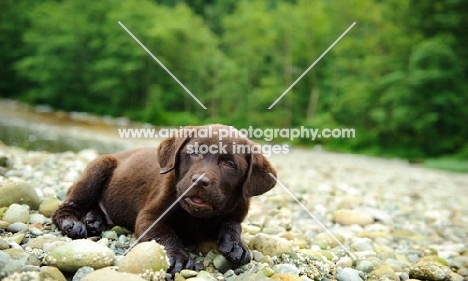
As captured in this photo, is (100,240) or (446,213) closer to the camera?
(100,240)

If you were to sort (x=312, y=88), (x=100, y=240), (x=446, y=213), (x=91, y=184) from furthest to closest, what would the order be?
(x=312, y=88) → (x=446, y=213) → (x=91, y=184) → (x=100, y=240)

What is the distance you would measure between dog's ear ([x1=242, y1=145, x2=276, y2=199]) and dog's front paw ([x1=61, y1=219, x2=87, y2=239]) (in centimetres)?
165

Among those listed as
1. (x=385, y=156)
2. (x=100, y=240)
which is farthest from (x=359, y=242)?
(x=385, y=156)

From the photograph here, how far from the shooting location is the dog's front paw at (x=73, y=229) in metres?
4.45

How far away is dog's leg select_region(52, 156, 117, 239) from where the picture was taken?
4711mm

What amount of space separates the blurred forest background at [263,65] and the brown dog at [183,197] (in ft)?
72.2

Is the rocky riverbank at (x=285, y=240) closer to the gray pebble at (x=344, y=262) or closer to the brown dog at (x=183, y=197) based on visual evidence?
the gray pebble at (x=344, y=262)

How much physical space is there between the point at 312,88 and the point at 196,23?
43.3 feet

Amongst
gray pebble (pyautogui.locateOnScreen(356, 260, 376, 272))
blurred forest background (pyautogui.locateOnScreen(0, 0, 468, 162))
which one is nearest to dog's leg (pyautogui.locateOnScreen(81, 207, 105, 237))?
gray pebble (pyautogui.locateOnScreen(356, 260, 376, 272))

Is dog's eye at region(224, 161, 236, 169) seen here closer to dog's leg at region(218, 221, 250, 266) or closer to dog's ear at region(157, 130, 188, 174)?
dog's ear at region(157, 130, 188, 174)

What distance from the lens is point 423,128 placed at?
25.8 metres

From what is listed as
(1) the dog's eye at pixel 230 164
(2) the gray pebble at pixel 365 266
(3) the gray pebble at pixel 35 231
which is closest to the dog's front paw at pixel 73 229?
(3) the gray pebble at pixel 35 231

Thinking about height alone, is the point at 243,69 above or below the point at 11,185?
below

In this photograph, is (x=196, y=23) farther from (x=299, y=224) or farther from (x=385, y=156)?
(x=299, y=224)
